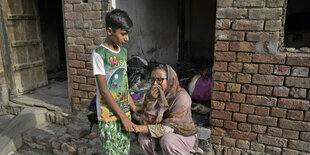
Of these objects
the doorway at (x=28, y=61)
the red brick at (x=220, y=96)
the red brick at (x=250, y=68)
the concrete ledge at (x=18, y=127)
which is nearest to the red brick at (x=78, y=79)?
the doorway at (x=28, y=61)

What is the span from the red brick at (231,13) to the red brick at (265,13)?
8 centimetres

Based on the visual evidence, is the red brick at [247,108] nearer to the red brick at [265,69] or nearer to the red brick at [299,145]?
the red brick at [265,69]

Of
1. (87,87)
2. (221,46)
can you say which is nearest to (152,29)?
(87,87)

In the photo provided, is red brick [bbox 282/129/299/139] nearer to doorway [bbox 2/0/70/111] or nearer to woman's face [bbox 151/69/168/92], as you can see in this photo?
woman's face [bbox 151/69/168/92]

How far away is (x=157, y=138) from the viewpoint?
2309 mm

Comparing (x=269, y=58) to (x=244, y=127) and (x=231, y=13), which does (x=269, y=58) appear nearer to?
(x=231, y=13)

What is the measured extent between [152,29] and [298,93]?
10.00 ft

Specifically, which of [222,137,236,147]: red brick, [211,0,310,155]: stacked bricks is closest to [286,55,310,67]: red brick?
[211,0,310,155]: stacked bricks

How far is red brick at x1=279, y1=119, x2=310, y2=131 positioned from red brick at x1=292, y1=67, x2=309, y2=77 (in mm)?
517

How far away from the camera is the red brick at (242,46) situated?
250cm

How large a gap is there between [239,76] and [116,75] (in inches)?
54.7

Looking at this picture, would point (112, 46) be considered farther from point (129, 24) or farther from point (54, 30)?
point (54, 30)

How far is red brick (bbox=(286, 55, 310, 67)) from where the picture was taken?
2.36 meters

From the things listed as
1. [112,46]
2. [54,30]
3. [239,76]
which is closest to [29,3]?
[54,30]
